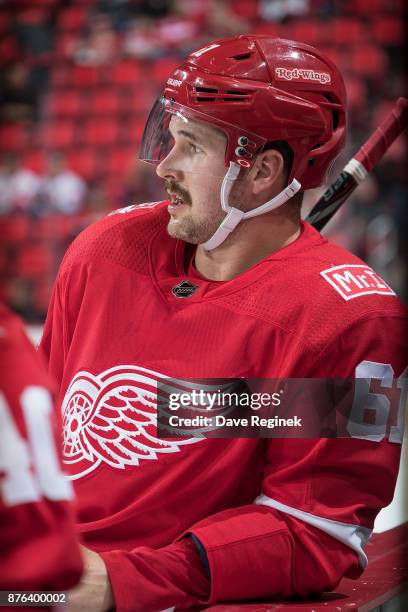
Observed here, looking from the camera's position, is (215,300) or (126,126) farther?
(126,126)

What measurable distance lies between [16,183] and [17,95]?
0.55m

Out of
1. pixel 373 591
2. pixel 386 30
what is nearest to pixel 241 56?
pixel 373 591

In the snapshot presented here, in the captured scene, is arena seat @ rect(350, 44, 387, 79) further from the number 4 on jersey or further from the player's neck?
the number 4 on jersey

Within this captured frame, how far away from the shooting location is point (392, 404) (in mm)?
1489

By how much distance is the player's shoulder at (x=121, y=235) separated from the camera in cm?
167

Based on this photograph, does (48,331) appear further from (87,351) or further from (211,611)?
(211,611)

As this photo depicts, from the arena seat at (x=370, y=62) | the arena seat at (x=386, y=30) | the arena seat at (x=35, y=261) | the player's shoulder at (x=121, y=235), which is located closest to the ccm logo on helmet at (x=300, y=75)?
the player's shoulder at (x=121, y=235)

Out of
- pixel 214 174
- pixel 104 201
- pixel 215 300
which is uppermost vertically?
pixel 214 174

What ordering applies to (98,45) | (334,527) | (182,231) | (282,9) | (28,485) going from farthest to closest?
(98,45), (282,9), (182,231), (334,527), (28,485)

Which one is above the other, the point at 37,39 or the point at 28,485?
the point at 28,485

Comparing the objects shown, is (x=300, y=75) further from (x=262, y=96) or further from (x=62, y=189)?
(x=62, y=189)

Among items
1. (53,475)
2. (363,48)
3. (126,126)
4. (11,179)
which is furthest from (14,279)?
(53,475)

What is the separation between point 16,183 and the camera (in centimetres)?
541

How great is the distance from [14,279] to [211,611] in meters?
4.05
